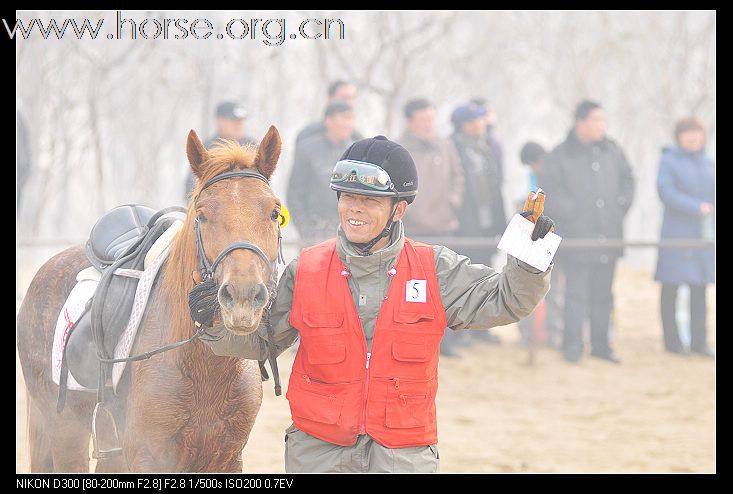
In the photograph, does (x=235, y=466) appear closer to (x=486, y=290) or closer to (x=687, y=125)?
(x=486, y=290)

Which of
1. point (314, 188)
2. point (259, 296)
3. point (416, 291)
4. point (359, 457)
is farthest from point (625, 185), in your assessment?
point (259, 296)

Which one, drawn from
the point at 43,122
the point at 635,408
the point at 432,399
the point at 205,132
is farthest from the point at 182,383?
the point at 43,122

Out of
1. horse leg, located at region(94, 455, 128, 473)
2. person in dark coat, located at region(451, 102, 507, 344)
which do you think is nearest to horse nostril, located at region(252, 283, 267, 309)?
horse leg, located at region(94, 455, 128, 473)

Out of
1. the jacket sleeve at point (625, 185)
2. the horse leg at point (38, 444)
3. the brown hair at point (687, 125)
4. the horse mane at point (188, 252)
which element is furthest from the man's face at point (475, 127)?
the horse mane at point (188, 252)

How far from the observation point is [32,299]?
5109 mm

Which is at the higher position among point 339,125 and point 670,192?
point 339,125

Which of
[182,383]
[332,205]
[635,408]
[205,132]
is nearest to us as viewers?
[182,383]

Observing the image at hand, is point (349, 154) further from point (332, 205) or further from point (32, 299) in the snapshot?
point (332, 205)

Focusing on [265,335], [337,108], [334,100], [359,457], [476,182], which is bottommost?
[359,457]

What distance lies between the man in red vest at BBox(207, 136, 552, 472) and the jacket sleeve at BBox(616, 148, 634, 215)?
685 cm

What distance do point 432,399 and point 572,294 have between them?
668cm

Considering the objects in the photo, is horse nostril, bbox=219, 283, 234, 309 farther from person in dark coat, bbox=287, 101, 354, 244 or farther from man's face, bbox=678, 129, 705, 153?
man's face, bbox=678, 129, 705, 153

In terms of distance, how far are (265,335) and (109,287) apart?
1051mm

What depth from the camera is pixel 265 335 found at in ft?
11.4
